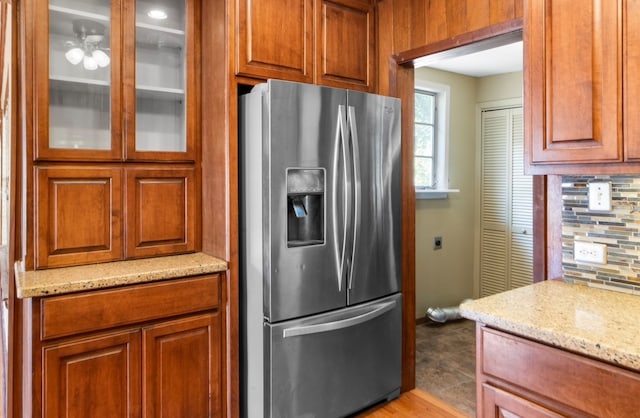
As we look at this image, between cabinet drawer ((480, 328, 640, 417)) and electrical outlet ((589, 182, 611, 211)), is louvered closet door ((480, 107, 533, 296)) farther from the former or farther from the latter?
cabinet drawer ((480, 328, 640, 417))

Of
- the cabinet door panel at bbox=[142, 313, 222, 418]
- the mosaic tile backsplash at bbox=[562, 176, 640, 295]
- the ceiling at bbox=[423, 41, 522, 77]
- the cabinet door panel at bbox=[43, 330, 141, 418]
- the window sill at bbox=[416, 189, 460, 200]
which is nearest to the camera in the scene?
the mosaic tile backsplash at bbox=[562, 176, 640, 295]

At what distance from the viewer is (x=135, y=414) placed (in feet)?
6.40

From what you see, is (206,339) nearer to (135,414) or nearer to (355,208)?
(135,414)

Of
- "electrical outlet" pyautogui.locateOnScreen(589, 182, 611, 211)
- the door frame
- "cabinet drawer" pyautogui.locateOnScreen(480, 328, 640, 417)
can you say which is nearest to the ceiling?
the door frame

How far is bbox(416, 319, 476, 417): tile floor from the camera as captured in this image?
8.81 ft

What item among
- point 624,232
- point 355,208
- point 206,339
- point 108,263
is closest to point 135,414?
point 206,339

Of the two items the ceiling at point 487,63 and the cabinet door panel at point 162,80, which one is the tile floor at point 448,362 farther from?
the ceiling at point 487,63

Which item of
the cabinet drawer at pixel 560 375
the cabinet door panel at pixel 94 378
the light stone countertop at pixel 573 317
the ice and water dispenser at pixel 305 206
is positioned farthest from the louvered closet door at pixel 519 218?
the cabinet door panel at pixel 94 378

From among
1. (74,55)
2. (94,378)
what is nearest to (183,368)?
(94,378)

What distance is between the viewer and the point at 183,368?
2.07m

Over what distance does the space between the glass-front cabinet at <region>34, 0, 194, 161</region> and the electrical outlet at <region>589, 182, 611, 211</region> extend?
1.89 meters

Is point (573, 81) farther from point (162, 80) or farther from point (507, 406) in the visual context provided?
point (162, 80)

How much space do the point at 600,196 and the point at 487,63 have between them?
2.48 meters

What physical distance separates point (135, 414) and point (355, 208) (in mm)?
1404
